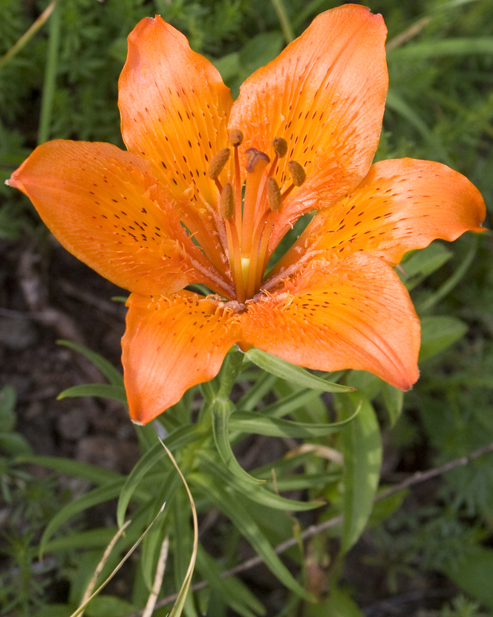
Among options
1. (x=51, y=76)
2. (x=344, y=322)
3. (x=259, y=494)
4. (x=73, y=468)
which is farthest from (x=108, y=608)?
(x=51, y=76)

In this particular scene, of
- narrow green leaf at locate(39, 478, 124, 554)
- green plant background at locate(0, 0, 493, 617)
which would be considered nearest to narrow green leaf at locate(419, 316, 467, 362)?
green plant background at locate(0, 0, 493, 617)

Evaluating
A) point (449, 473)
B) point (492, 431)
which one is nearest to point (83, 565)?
point (449, 473)

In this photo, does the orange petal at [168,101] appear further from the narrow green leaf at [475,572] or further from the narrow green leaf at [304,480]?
the narrow green leaf at [475,572]

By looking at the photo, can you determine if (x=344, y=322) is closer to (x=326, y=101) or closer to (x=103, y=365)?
(x=326, y=101)

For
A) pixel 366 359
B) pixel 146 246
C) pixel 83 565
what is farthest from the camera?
pixel 83 565

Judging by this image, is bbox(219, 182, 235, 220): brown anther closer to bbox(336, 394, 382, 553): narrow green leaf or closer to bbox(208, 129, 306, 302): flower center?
bbox(208, 129, 306, 302): flower center

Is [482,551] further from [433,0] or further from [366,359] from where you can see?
[433,0]
